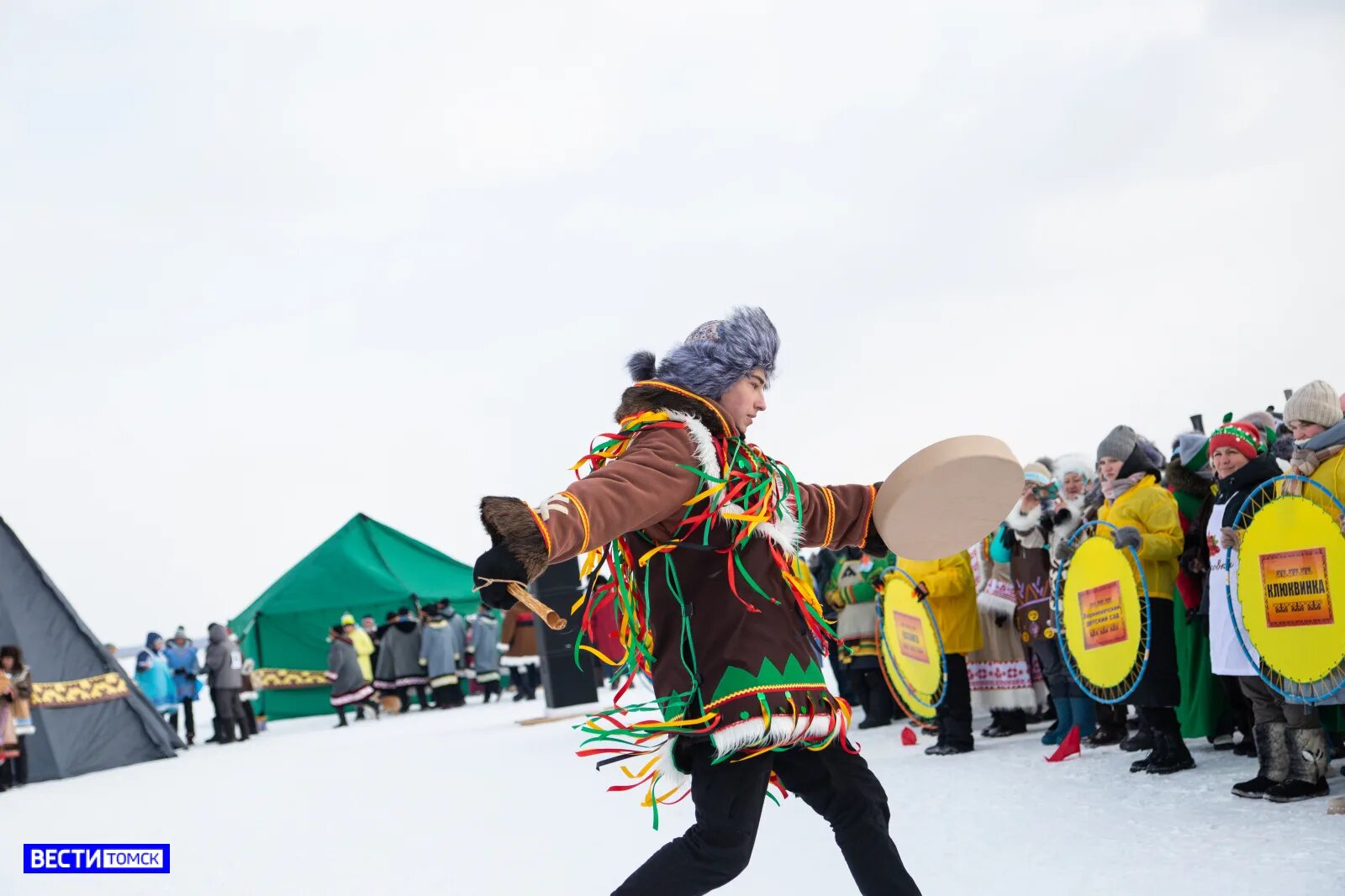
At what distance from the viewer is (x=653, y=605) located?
2.38 meters

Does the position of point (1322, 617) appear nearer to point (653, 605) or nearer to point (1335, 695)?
point (1335, 695)

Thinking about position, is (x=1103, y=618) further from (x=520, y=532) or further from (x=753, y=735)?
(x=520, y=532)

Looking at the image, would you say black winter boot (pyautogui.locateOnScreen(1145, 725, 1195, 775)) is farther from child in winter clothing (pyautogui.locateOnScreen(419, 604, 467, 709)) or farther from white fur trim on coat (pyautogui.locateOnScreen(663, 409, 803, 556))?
child in winter clothing (pyautogui.locateOnScreen(419, 604, 467, 709))

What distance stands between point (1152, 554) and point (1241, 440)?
72 cm

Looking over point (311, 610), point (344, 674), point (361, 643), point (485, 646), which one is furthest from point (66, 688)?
point (311, 610)

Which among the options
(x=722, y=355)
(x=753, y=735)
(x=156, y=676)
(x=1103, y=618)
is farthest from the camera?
(x=156, y=676)

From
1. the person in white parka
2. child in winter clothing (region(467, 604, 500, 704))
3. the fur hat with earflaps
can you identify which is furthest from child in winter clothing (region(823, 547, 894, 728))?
child in winter clothing (region(467, 604, 500, 704))

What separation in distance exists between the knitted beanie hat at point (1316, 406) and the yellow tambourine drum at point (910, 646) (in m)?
2.20

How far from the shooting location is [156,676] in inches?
559

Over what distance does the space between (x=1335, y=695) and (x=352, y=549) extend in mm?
16270

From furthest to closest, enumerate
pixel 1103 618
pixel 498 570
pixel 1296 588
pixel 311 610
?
pixel 311 610, pixel 1103 618, pixel 1296 588, pixel 498 570

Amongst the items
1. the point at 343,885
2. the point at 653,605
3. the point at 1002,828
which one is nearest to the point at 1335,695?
the point at 1002,828

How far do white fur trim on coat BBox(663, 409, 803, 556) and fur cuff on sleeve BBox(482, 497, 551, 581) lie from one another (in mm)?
469

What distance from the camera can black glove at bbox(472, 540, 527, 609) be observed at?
6.23 feet
